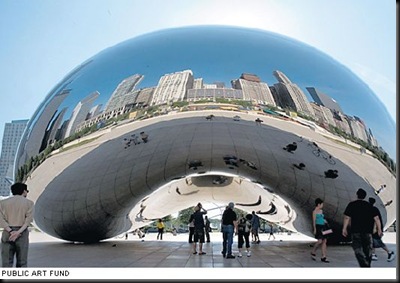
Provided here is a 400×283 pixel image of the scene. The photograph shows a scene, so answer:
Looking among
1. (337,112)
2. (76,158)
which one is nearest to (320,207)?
(337,112)

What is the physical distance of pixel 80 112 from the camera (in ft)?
26.8

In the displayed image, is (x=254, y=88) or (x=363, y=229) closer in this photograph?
(x=363, y=229)

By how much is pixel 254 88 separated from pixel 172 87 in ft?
4.93

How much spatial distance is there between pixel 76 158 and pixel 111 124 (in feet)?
3.68

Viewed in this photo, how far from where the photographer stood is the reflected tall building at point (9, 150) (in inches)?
393

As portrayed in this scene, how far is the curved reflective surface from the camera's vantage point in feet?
25.8

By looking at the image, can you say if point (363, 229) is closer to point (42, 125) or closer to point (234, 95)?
point (234, 95)

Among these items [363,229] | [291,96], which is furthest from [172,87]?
[363,229]

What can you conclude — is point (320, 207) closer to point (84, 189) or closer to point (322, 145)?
point (322, 145)

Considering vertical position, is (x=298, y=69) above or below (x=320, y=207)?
above

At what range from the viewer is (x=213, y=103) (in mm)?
7766

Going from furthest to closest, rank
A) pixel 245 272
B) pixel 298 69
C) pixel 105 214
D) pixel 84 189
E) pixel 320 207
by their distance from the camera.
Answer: pixel 105 214 → pixel 84 189 → pixel 298 69 → pixel 320 207 → pixel 245 272

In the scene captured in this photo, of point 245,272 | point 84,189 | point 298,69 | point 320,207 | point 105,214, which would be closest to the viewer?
point 245,272

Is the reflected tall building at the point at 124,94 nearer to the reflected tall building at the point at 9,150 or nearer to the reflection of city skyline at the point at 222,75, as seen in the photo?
the reflection of city skyline at the point at 222,75
